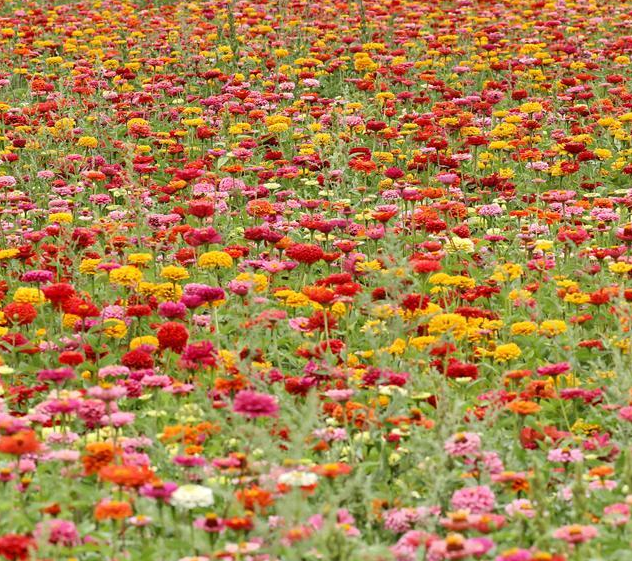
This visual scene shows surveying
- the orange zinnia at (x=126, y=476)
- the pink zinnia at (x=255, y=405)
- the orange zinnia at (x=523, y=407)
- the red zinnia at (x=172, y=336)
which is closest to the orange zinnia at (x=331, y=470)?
the pink zinnia at (x=255, y=405)

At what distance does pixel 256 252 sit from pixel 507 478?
3.47 metres

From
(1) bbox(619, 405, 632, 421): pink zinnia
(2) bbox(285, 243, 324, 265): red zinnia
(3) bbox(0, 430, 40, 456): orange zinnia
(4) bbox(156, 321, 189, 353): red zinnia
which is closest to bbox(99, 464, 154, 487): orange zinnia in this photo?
(3) bbox(0, 430, 40, 456): orange zinnia

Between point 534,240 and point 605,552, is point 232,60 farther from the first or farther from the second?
point 605,552

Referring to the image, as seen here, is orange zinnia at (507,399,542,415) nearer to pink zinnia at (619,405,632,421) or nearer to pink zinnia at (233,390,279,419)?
pink zinnia at (619,405,632,421)

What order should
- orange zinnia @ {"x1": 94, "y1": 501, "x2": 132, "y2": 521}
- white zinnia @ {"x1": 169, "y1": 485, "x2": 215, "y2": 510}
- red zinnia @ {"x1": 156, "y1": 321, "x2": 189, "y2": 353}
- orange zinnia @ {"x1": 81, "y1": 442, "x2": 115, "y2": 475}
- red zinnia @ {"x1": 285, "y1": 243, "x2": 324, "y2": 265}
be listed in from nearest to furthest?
1. orange zinnia @ {"x1": 94, "y1": 501, "x2": 132, "y2": 521}
2. white zinnia @ {"x1": 169, "y1": 485, "x2": 215, "y2": 510}
3. orange zinnia @ {"x1": 81, "y1": 442, "x2": 115, "y2": 475}
4. red zinnia @ {"x1": 156, "y1": 321, "x2": 189, "y2": 353}
5. red zinnia @ {"x1": 285, "y1": 243, "x2": 324, "y2": 265}

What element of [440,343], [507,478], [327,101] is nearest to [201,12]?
[327,101]

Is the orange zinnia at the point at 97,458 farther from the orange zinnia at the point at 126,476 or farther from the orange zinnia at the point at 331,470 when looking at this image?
the orange zinnia at the point at 331,470

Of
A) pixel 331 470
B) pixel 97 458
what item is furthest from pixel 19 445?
pixel 331 470

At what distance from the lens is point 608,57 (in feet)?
39.7

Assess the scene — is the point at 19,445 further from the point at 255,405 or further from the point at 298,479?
the point at 298,479

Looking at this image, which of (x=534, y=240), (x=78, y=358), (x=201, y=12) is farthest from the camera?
(x=201, y=12)

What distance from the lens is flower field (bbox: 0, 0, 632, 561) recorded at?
3914mm

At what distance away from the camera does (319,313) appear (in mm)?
5555

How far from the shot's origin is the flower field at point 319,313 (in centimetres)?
391
